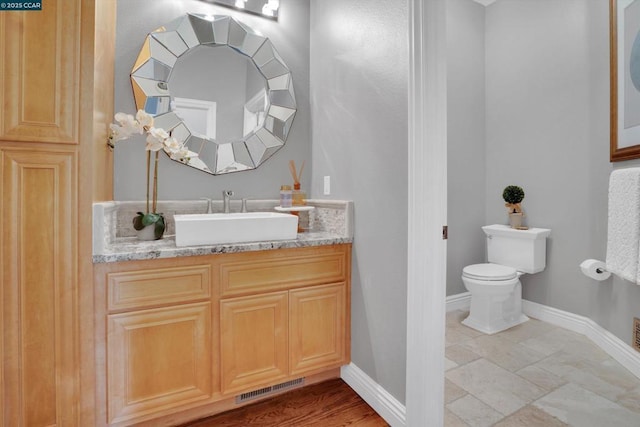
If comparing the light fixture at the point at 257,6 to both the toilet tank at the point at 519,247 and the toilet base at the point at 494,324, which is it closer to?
the toilet tank at the point at 519,247

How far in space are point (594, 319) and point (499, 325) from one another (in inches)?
24.8

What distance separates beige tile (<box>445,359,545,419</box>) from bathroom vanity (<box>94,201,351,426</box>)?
0.70 meters

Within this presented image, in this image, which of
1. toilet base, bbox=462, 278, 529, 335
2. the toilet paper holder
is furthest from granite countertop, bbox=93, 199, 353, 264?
the toilet paper holder

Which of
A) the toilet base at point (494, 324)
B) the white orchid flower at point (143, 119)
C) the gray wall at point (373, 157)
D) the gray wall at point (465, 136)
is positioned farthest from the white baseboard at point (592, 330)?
the white orchid flower at point (143, 119)

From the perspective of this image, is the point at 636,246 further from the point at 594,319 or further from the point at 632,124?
the point at 594,319

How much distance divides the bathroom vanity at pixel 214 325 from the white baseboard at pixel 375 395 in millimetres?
86

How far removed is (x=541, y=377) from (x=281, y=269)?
164 centimetres

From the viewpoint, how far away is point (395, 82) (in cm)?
149

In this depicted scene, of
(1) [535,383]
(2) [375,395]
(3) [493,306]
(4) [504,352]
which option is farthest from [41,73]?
(3) [493,306]

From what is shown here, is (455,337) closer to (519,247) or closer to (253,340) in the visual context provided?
(519,247)

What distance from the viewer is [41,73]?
47.4 inches

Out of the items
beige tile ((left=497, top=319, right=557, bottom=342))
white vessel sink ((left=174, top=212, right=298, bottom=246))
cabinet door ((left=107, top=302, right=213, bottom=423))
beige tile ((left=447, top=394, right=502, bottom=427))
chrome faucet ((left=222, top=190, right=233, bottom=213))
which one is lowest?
beige tile ((left=447, top=394, right=502, bottom=427))

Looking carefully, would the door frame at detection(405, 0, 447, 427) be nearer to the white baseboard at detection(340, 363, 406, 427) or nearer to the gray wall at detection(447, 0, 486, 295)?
the white baseboard at detection(340, 363, 406, 427)

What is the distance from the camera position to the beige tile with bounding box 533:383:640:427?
1497 mm
